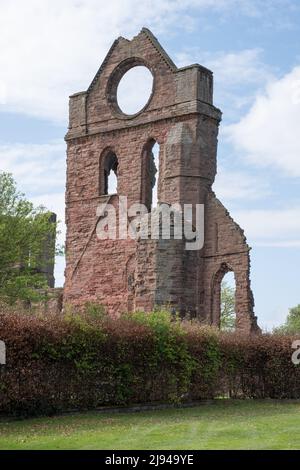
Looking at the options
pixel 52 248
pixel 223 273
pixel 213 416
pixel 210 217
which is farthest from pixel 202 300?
pixel 213 416

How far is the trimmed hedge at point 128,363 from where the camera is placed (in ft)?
51.1

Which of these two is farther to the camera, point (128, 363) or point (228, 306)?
point (228, 306)

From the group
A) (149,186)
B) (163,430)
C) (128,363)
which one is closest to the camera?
(163,430)

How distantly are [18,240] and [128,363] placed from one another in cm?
1558

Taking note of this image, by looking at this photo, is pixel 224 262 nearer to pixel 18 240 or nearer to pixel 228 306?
pixel 18 240

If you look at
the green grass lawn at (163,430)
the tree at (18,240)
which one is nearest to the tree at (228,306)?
the tree at (18,240)

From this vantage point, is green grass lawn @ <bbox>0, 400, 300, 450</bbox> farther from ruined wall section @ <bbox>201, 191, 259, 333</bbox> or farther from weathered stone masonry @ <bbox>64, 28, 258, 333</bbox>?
ruined wall section @ <bbox>201, 191, 259, 333</bbox>

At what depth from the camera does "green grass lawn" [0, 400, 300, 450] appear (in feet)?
38.6

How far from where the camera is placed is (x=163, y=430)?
13.6 metres

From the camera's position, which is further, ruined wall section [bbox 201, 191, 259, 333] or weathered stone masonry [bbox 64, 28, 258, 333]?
ruined wall section [bbox 201, 191, 259, 333]

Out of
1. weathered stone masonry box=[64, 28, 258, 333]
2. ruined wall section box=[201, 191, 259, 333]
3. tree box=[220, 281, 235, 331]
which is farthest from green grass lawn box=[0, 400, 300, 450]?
tree box=[220, 281, 235, 331]

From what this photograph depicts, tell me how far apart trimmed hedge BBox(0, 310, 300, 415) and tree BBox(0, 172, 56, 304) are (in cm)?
1206

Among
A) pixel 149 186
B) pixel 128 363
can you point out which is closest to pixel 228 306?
pixel 149 186

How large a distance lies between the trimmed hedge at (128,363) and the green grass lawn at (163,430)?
60cm
